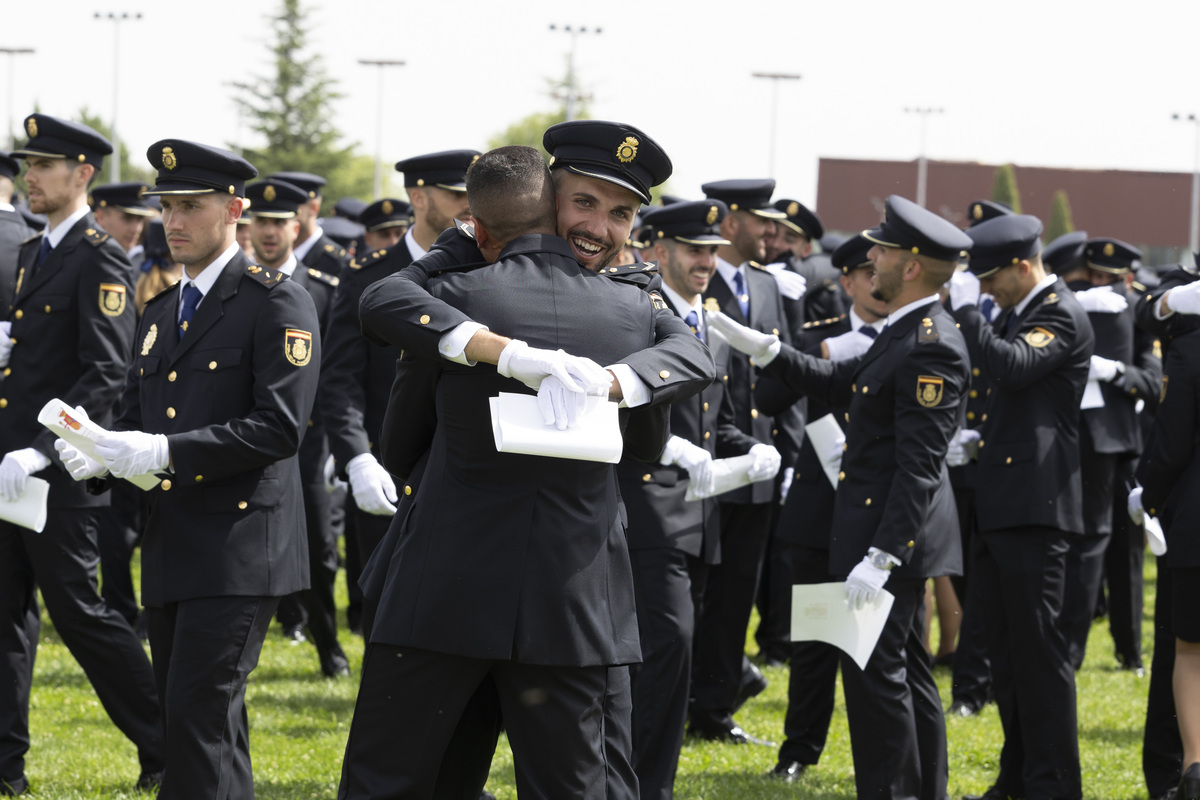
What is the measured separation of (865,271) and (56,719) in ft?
14.9

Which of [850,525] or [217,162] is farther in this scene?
[850,525]

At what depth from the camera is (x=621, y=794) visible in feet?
Answer: 11.3

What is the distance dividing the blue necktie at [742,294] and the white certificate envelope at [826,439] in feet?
3.37

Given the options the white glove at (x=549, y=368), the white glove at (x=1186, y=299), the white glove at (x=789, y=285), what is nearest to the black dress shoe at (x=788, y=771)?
the white glove at (x=1186, y=299)

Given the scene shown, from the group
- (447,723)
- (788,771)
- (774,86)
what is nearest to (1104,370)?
(788,771)

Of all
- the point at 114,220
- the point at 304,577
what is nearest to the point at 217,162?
the point at 304,577

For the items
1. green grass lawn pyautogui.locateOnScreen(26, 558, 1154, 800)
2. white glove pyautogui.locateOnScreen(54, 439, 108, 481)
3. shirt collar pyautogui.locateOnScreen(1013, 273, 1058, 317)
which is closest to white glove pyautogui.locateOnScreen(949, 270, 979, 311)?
shirt collar pyautogui.locateOnScreen(1013, 273, 1058, 317)

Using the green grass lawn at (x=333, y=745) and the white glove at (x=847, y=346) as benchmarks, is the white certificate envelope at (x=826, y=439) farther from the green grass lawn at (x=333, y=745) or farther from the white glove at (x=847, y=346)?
the green grass lawn at (x=333, y=745)

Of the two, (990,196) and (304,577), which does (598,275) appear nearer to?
(304,577)

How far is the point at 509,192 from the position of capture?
334 centimetres

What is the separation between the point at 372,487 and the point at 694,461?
1.29 m

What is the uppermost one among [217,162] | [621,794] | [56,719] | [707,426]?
[217,162]

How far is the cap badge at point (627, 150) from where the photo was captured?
349cm

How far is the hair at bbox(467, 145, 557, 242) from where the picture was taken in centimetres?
333
